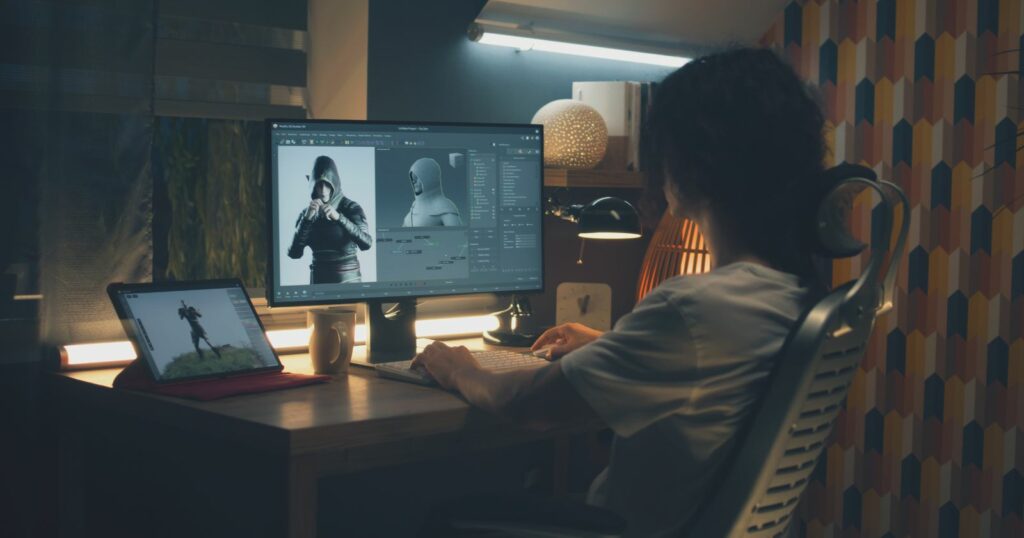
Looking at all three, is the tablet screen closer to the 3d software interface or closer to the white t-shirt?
the 3d software interface

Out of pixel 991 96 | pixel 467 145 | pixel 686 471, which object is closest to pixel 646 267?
pixel 467 145

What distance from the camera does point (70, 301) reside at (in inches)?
74.9

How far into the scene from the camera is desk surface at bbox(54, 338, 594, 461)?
1.49 metres

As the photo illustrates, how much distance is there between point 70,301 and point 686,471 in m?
1.22

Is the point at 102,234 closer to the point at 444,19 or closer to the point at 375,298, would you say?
the point at 375,298

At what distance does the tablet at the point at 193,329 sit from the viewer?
1.73 metres

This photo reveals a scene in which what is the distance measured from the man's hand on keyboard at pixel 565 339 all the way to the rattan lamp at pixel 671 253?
513mm

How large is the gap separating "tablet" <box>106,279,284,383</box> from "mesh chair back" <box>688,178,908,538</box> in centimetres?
90

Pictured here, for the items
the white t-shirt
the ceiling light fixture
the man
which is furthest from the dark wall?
the white t-shirt

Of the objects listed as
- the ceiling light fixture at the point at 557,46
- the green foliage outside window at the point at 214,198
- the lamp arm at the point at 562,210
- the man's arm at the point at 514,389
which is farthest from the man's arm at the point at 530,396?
the ceiling light fixture at the point at 557,46

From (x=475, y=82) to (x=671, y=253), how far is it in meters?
0.66

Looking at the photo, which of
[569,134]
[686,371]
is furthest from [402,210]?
[686,371]

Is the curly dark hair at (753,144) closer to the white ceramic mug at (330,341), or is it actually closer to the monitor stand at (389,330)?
the white ceramic mug at (330,341)

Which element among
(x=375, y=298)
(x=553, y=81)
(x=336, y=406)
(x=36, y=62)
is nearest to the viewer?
(x=336, y=406)
